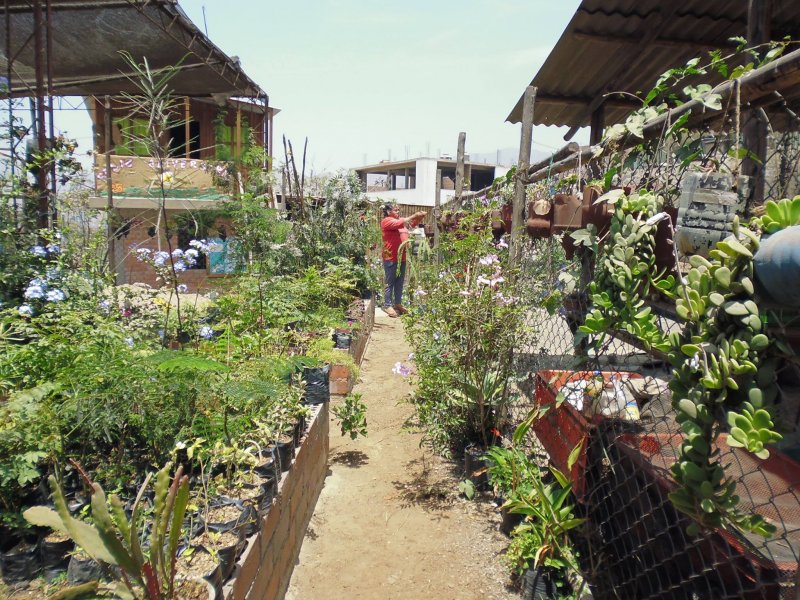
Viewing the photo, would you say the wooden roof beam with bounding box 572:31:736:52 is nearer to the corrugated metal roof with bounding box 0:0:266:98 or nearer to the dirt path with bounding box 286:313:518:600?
the dirt path with bounding box 286:313:518:600

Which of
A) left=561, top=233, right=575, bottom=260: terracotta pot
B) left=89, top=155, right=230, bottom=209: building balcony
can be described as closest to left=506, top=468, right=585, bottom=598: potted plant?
left=561, top=233, right=575, bottom=260: terracotta pot

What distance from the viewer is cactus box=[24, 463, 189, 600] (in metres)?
1.46

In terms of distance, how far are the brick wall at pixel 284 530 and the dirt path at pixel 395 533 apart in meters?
0.13

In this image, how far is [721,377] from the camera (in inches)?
39.0

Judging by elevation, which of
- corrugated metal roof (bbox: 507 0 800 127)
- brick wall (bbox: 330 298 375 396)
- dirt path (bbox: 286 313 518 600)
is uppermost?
corrugated metal roof (bbox: 507 0 800 127)

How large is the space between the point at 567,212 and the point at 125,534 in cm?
211

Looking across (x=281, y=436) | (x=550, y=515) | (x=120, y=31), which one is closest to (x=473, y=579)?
(x=550, y=515)

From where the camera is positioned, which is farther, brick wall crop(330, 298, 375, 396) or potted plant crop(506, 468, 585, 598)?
brick wall crop(330, 298, 375, 396)

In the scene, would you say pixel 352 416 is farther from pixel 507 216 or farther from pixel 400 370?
pixel 507 216

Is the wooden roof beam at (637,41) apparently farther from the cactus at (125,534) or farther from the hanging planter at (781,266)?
the cactus at (125,534)

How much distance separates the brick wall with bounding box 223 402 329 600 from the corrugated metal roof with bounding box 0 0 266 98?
14.6 feet

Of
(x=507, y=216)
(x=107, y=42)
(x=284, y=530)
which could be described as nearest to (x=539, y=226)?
(x=507, y=216)

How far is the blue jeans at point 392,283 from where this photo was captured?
33.1 feet

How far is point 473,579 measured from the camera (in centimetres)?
284
